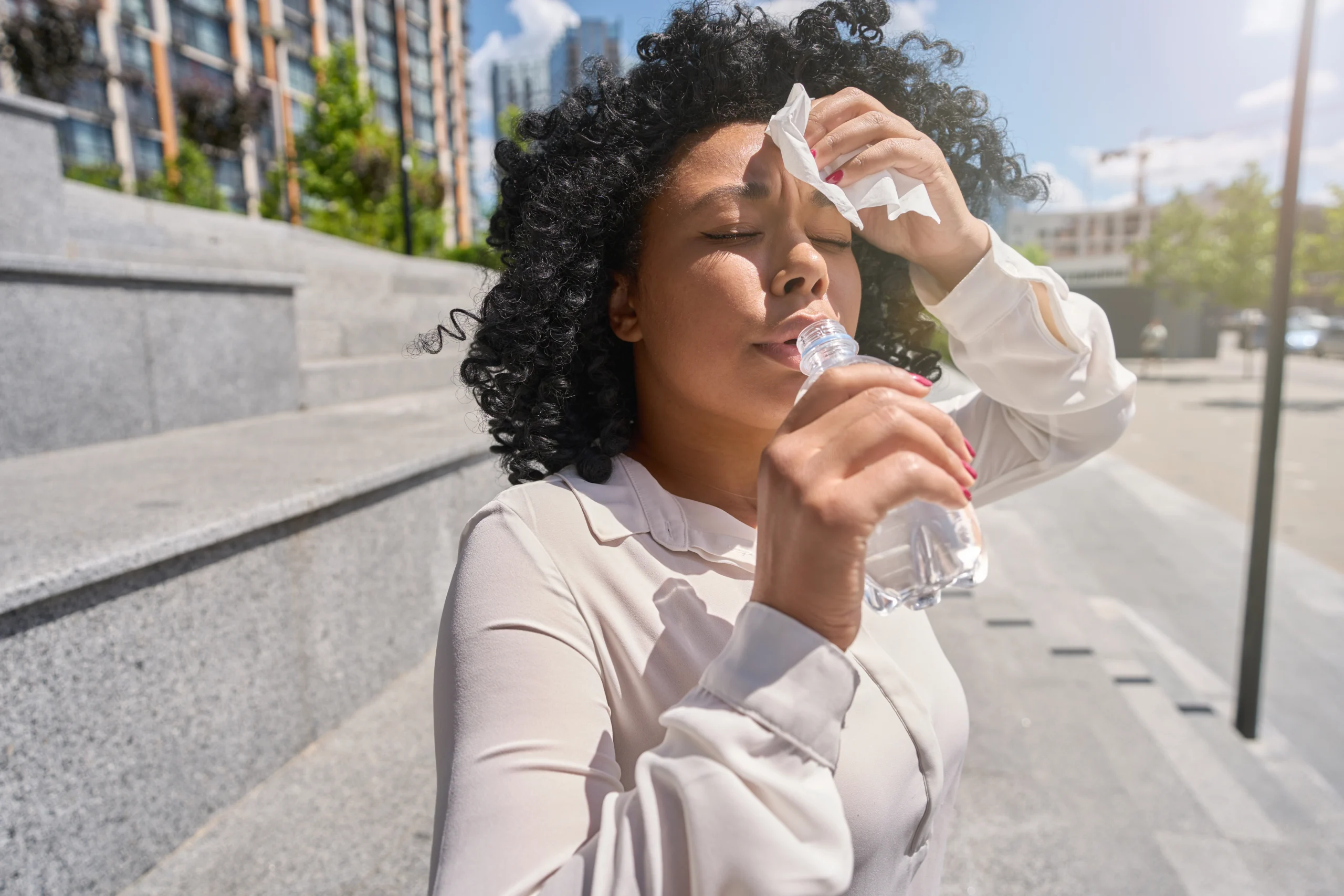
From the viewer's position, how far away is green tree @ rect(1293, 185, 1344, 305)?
27.1 metres

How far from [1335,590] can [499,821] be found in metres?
9.38

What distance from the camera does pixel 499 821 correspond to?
0.83m

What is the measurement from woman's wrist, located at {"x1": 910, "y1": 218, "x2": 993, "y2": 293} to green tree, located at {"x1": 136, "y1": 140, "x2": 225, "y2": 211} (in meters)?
26.5

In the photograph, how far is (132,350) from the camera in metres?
3.76

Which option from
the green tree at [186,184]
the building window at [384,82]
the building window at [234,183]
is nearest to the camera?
the green tree at [186,184]

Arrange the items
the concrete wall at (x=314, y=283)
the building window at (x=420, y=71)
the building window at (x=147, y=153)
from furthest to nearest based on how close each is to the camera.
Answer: the building window at (x=420, y=71), the building window at (x=147, y=153), the concrete wall at (x=314, y=283)

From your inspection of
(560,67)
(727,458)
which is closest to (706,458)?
(727,458)

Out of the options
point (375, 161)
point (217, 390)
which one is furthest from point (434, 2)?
point (217, 390)

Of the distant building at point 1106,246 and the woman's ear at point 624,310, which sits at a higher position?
the distant building at point 1106,246

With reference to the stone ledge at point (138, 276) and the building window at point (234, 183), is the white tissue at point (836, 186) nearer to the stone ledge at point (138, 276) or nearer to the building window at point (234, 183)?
the stone ledge at point (138, 276)

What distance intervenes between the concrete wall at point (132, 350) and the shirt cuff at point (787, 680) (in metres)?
3.67

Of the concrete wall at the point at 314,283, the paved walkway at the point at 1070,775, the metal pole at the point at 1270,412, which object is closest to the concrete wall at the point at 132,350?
the concrete wall at the point at 314,283

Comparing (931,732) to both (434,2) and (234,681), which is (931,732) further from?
(434,2)

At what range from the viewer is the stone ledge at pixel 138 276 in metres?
3.25
